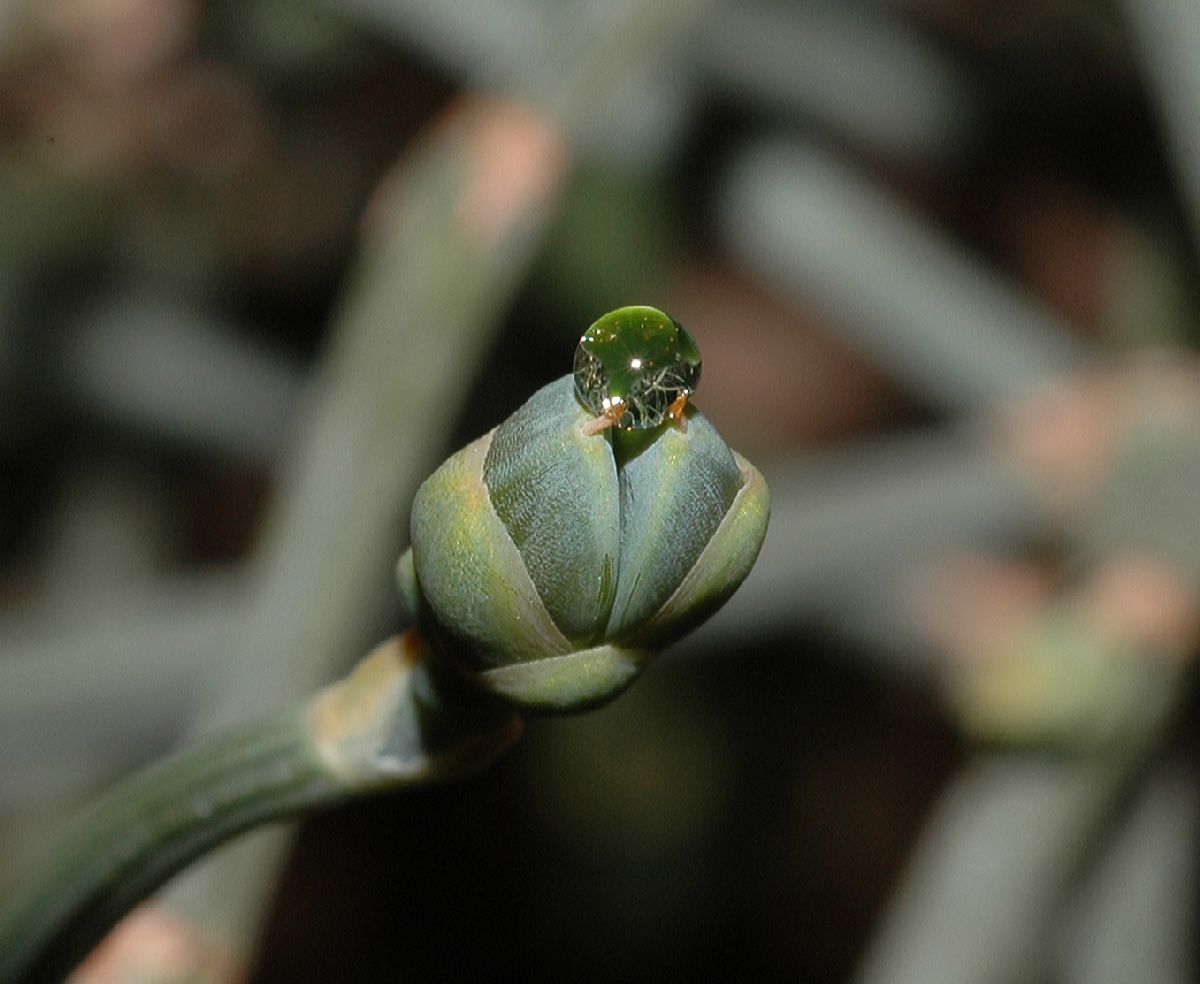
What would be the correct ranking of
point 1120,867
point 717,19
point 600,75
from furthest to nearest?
point 717,19 → point 1120,867 → point 600,75

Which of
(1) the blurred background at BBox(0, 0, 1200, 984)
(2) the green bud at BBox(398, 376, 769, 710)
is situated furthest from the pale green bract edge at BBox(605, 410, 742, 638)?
(1) the blurred background at BBox(0, 0, 1200, 984)

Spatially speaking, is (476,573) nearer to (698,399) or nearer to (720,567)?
(720,567)

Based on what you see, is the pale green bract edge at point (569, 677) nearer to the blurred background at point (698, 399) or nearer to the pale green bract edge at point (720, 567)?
the pale green bract edge at point (720, 567)

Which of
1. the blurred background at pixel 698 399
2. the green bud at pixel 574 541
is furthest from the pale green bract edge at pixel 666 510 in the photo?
the blurred background at pixel 698 399

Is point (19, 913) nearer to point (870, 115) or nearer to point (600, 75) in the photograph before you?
point (600, 75)

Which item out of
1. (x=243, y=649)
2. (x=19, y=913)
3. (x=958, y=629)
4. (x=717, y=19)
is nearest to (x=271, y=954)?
(x=958, y=629)

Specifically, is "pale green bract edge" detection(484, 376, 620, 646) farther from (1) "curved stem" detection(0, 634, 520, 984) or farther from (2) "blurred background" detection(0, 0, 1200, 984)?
(2) "blurred background" detection(0, 0, 1200, 984)

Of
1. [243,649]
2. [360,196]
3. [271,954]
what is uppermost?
[360,196]
